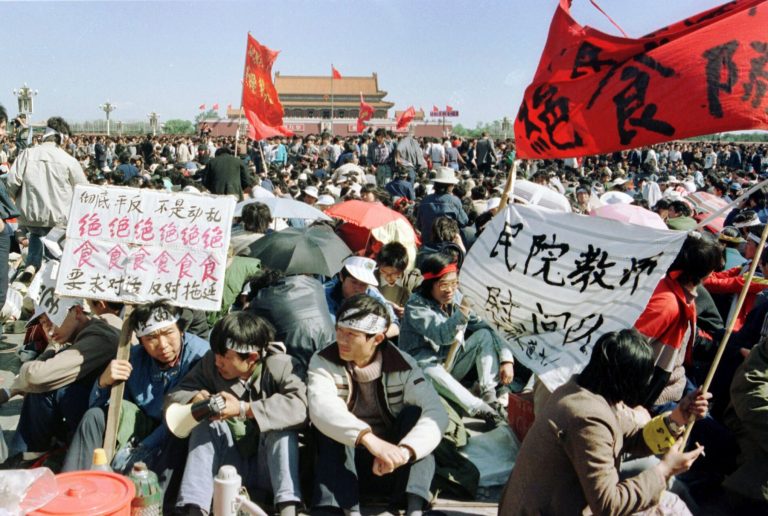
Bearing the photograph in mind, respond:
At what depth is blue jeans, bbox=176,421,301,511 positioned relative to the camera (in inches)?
137

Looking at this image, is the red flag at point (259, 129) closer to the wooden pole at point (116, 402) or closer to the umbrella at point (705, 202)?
the umbrella at point (705, 202)

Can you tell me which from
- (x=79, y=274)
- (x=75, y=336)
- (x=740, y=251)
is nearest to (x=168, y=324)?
(x=79, y=274)

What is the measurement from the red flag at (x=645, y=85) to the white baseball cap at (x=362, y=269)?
146 centimetres

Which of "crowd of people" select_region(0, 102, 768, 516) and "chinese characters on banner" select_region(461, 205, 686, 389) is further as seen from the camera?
"chinese characters on banner" select_region(461, 205, 686, 389)

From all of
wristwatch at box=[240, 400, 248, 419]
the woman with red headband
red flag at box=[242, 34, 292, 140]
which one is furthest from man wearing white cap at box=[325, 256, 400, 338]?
red flag at box=[242, 34, 292, 140]

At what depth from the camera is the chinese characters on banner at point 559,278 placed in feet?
10.8

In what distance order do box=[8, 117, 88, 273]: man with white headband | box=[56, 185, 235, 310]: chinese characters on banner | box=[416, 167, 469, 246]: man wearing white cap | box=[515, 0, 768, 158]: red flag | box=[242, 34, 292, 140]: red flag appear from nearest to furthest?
box=[515, 0, 768, 158]: red flag < box=[56, 185, 235, 310]: chinese characters on banner < box=[8, 117, 88, 273]: man with white headband < box=[416, 167, 469, 246]: man wearing white cap < box=[242, 34, 292, 140]: red flag

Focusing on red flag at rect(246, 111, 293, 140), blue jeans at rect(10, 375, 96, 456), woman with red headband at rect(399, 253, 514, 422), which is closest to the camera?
blue jeans at rect(10, 375, 96, 456)

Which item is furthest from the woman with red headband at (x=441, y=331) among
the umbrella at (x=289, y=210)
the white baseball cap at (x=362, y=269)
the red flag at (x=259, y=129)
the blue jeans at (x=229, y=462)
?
the red flag at (x=259, y=129)

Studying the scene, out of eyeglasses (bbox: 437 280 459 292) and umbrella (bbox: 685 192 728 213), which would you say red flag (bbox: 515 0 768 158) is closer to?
eyeglasses (bbox: 437 280 459 292)

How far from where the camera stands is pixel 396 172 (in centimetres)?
1591

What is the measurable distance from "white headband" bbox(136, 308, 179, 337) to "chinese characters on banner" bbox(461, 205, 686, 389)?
1626mm

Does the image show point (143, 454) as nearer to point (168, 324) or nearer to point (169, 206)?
point (168, 324)

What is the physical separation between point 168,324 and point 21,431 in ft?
3.84
